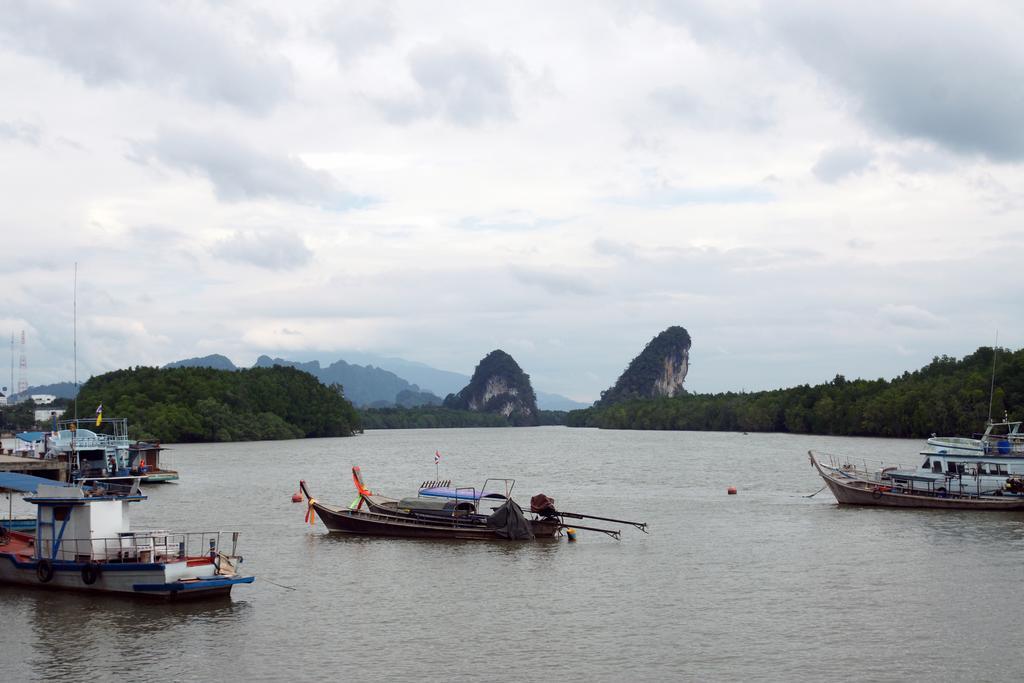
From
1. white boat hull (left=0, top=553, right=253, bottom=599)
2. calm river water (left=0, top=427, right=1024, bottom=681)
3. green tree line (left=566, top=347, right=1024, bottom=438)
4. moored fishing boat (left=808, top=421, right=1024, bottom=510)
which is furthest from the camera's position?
green tree line (left=566, top=347, right=1024, bottom=438)

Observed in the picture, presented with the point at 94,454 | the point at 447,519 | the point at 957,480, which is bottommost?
the point at 447,519

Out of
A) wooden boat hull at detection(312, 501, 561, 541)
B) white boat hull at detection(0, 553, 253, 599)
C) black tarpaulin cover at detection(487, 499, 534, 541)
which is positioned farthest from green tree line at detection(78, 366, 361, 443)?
white boat hull at detection(0, 553, 253, 599)

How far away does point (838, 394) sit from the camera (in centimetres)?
14650

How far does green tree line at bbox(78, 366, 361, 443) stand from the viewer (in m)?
131

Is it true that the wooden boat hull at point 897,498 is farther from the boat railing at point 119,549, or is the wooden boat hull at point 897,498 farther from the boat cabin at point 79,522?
the boat cabin at point 79,522

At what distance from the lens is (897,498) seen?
168ft

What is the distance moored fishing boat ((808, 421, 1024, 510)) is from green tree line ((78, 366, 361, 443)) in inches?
3506

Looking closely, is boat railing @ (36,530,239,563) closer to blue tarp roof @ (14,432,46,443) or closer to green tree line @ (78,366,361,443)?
blue tarp roof @ (14,432,46,443)

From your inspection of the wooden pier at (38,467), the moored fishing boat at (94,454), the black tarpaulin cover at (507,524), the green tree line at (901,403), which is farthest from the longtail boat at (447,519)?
the green tree line at (901,403)

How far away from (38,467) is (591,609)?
4451cm

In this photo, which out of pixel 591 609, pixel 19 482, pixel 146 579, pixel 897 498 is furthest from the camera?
pixel 897 498

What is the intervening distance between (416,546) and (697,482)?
33981mm

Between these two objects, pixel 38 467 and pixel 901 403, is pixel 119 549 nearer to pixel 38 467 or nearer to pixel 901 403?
pixel 38 467

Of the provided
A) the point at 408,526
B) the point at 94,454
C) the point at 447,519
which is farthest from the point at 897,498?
the point at 94,454
